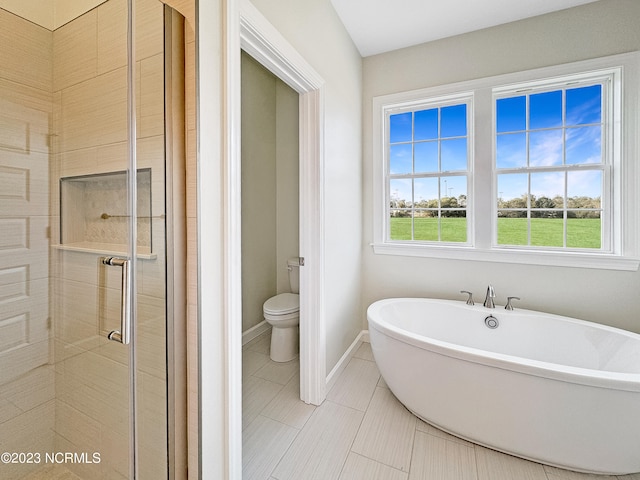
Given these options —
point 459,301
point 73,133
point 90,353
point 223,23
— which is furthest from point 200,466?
point 459,301

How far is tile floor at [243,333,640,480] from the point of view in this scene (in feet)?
4.57

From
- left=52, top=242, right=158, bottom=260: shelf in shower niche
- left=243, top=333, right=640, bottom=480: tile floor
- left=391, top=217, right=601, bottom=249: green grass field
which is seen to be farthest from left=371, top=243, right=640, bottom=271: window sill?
left=52, top=242, right=158, bottom=260: shelf in shower niche

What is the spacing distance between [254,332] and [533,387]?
2291 millimetres

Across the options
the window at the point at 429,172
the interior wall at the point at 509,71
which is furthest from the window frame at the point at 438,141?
the interior wall at the point at 509,71

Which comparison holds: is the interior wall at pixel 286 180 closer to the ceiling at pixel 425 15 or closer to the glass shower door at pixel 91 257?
the ceiling at pixel 425 15

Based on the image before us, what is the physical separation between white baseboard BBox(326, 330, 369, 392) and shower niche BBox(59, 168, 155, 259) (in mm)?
1676

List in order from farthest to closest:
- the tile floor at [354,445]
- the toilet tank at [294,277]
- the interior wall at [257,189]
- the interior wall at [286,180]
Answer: the interior wall at [286,180] → the toilet tank at [294,277] → the interior wall at [257,189] → the tile floor at [354,445]

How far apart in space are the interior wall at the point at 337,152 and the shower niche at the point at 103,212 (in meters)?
1.10

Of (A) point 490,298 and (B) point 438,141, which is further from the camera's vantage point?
(B) point 438,141

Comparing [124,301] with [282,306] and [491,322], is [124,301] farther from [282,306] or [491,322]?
[491,322]

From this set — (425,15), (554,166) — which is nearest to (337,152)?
(425,15)

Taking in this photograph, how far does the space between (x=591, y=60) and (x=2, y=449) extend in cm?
372

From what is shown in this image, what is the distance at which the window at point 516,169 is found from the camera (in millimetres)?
2080

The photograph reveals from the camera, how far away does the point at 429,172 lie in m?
2.70
